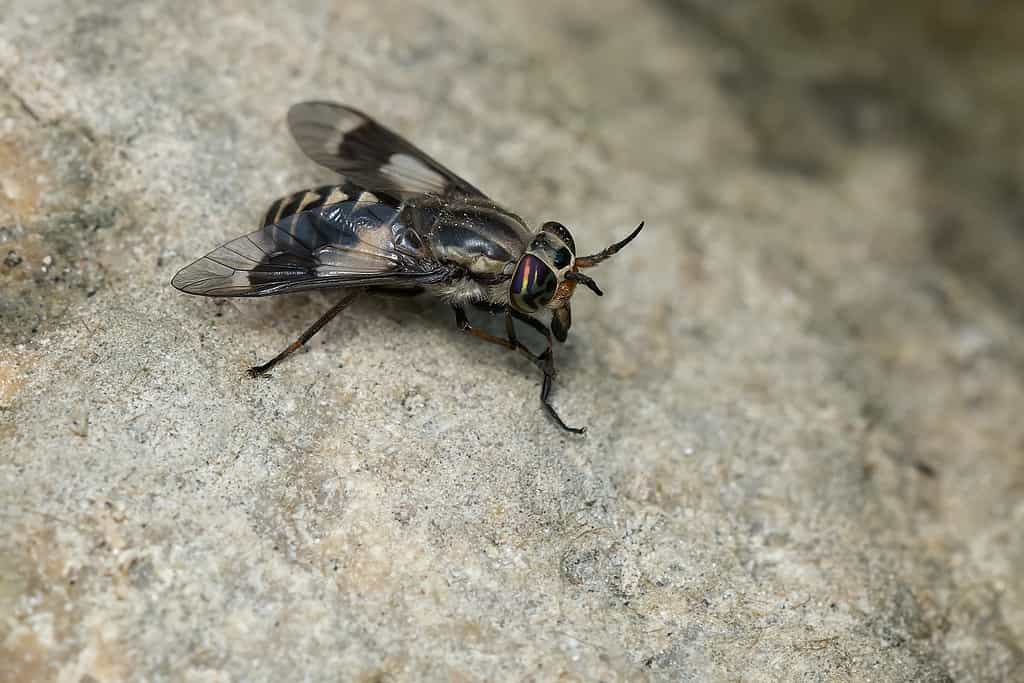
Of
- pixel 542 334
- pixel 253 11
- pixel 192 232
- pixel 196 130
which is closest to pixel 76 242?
pixel 192 232

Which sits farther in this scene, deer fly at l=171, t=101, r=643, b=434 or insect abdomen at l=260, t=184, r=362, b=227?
insect abdomen at l=260, t=184, r=362, b=227

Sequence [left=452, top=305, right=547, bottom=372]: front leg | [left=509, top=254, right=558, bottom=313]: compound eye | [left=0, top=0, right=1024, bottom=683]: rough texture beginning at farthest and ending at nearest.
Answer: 1. [left=452, top=305, right=547, bottom=372]: front leg
2. [left=509, top=254, right=558, bottom=313]: compound eye
3. [left=0, top=0, right=1024, bottom=683]: rough texture

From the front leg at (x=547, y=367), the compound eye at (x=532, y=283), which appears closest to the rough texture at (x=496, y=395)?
the front leg at (x=547, y=367)

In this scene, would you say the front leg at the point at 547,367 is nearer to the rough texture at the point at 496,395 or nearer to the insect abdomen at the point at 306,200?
the rough texture at the point at 496,395

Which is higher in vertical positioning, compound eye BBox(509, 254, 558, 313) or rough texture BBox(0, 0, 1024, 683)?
compound eye BBox(509, 254, 558, 313)

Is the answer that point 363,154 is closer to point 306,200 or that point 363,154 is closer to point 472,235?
point 306,200

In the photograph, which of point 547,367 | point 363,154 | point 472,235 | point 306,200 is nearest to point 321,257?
point 306,200

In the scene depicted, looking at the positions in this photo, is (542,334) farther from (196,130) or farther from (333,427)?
(196,130)

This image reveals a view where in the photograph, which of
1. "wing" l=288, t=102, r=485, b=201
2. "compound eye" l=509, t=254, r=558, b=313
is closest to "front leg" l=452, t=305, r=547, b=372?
"compound eye" l=509, t=254, r=558, b=313

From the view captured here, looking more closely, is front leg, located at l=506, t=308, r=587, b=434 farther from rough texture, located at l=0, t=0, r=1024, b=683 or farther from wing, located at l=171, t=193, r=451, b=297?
wing, located at l=171, t=193, r=451, b=297
